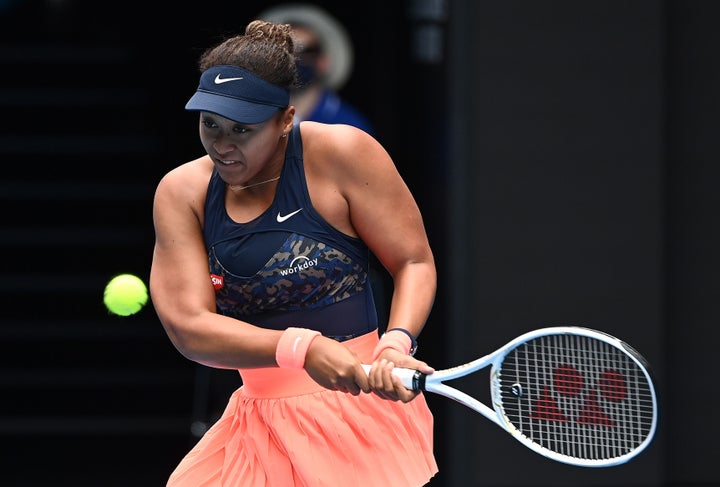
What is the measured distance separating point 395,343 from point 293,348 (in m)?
0.22

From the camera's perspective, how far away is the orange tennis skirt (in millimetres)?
3123

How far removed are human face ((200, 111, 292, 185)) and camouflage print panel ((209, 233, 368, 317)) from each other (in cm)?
18

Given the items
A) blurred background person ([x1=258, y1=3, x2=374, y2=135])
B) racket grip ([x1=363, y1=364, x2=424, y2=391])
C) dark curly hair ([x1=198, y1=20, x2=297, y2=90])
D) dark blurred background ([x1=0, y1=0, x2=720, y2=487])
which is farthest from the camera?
dark blurred background ([x1=0, y1=0, x2=720, y2=487])

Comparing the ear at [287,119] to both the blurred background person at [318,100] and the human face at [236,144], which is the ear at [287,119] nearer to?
the human face at [236,144]

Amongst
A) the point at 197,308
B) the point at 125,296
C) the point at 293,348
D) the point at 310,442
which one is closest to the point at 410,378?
the point at 293,348

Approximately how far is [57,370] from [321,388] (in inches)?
196

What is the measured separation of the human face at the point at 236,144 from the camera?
9.90 ft

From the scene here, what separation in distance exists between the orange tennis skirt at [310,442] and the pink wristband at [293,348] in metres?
0.24

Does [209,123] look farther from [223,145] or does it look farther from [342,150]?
[342,150]

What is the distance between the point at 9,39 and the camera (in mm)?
8414

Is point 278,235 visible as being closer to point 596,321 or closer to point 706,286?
point 596,321

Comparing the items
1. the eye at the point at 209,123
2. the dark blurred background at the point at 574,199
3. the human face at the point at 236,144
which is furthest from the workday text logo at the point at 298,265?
the dark blurred background at the point at 574,199

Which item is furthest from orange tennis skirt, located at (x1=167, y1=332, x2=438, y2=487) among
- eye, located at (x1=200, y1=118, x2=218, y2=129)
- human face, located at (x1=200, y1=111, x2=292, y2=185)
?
eye, located at (x1=200, y1=118, x2=218, y2=129)

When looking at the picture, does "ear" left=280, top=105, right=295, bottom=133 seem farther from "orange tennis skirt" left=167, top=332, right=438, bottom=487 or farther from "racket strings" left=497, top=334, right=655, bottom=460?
"racket strings" left=497, top=334, right=655, bottom=460
